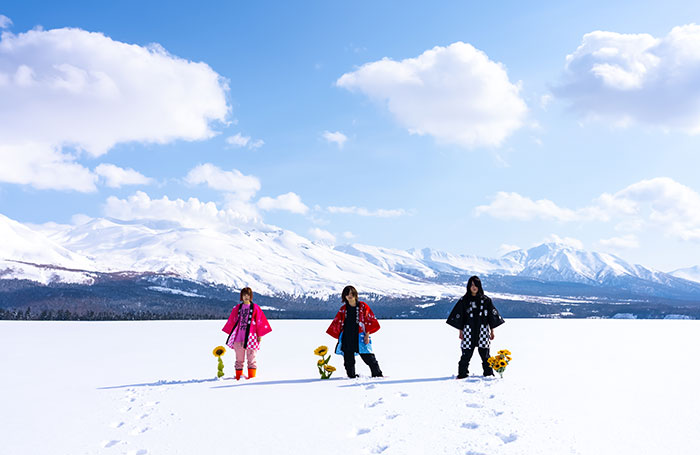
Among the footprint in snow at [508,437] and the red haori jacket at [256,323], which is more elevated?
the red haori jacket at [256,323]

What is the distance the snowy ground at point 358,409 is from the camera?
689 centimetres

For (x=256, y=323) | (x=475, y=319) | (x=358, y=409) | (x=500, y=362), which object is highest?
(x=475, y=319)

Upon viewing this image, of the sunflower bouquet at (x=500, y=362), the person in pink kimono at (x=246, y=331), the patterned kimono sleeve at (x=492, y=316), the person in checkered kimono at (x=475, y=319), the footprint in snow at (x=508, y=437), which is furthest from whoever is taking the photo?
the person in pink kimono at (x=246, y=331)

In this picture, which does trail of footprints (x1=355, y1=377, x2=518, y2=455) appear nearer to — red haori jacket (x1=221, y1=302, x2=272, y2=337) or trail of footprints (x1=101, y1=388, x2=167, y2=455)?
trail of footprints (x1=101, y1=388, x2=167, y2=455)

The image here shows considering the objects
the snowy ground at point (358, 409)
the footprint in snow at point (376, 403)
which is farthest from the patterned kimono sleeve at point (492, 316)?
the footprint in snow at point (376, 403)

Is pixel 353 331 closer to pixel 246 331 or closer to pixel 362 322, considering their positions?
pixel 362 322

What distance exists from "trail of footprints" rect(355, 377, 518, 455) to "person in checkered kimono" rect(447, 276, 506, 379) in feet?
4.85

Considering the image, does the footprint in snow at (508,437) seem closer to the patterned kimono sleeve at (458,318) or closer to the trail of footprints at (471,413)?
the trail of footprints at (471,413)

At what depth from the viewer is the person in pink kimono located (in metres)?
13.1

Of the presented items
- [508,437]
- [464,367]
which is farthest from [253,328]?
[508,437]

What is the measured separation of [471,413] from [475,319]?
4369 millimetres

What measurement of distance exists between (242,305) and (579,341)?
16.3 meters

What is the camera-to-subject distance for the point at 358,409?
8.73m

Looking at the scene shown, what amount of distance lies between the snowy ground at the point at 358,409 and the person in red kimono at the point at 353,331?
563 millimetres
